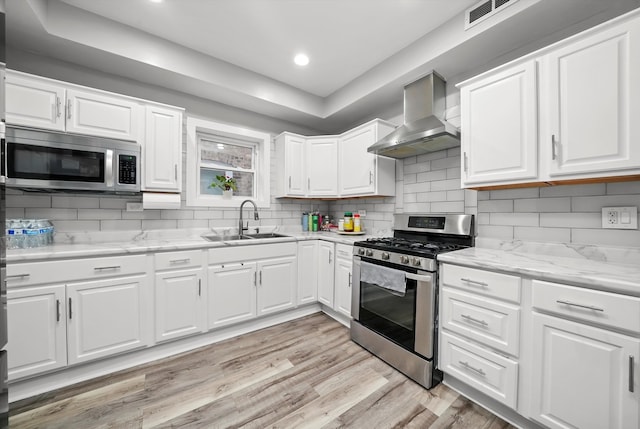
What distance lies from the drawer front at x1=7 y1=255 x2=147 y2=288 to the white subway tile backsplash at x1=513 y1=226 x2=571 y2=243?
2.88 meters

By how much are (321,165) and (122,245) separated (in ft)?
7.21

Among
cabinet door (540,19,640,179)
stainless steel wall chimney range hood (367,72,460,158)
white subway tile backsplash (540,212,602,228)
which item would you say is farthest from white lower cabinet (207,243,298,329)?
cabinet door (540,19,640,179)

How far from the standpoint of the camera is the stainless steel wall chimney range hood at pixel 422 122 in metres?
2.10

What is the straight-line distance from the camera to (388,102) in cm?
290

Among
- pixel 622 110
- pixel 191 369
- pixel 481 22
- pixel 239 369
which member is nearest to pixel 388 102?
pixel 481 22

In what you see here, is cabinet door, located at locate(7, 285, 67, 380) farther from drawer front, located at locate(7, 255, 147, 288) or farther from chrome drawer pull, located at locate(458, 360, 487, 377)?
chrome drawer pull, located at locate(458, 360, 487, 377)

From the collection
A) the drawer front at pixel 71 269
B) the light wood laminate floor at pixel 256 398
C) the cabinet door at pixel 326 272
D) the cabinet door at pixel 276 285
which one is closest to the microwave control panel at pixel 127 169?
the drawer front at pixel 71 269

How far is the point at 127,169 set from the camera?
2.08 m

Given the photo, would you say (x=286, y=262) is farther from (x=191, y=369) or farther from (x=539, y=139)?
(x=539, y=139)

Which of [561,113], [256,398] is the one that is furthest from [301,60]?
[256,398]

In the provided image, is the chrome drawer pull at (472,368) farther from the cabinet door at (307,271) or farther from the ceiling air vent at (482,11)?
the ceiling air vent at (482,11)

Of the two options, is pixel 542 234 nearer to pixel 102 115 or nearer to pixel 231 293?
pixel 231 293

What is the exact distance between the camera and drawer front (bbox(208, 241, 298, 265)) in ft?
7.35

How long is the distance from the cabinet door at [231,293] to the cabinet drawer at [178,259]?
149 mm
